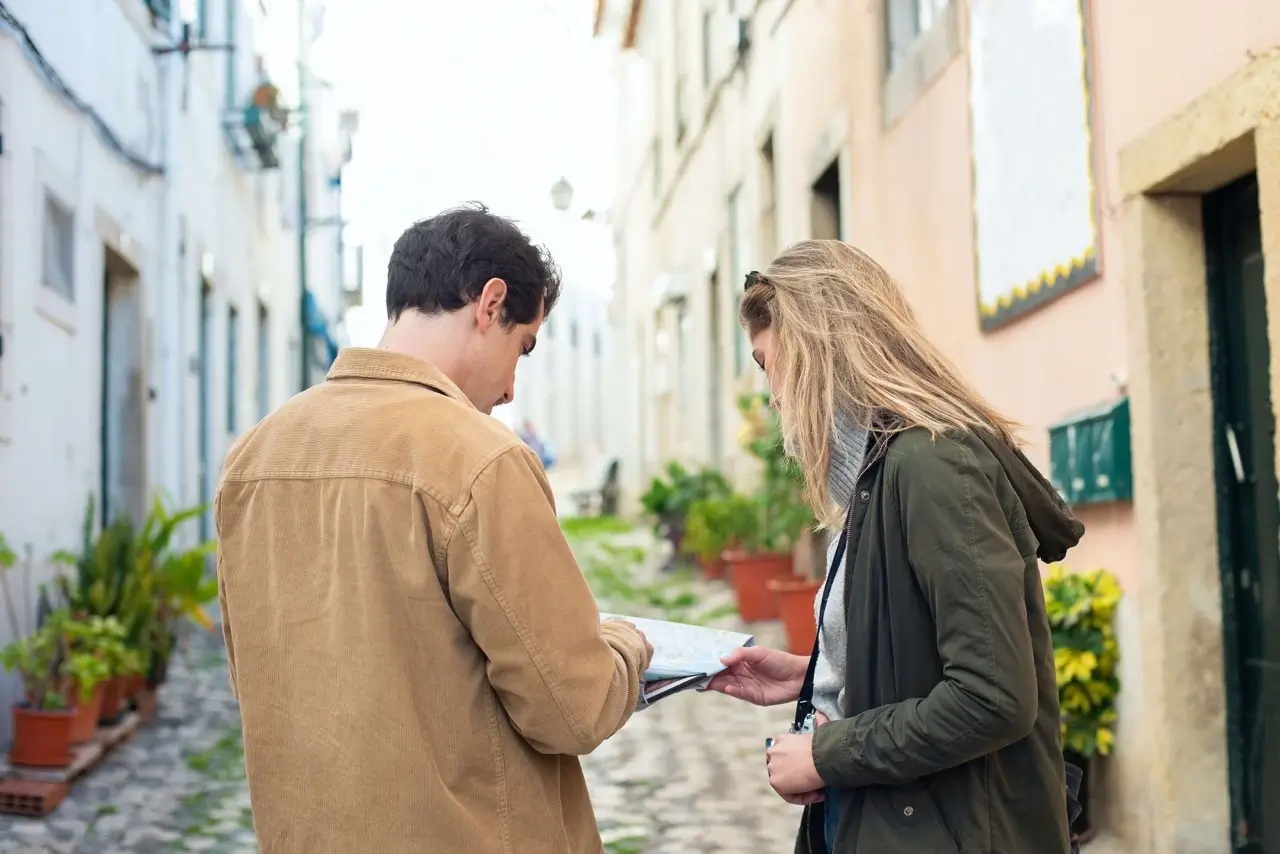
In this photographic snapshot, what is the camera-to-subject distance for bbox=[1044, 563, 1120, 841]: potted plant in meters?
4.48

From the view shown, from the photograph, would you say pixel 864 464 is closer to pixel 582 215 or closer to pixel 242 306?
pixel 242 306

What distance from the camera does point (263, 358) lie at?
49.3 ft

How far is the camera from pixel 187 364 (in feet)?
33.7

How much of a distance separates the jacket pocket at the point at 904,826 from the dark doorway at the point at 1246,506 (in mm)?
2484

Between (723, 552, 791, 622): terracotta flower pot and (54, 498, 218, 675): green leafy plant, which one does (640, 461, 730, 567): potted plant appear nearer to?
(723, 552, 791, 622): terracotta flower pot

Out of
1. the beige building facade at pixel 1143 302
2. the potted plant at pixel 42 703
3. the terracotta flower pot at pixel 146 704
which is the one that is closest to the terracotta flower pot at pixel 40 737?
the potted plant at pixel 42 703

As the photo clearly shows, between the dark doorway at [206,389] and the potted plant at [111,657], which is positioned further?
the dark doorway at [206,389]

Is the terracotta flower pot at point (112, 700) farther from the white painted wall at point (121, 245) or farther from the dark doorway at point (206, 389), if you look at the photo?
the dark doorway at point (206, 389)

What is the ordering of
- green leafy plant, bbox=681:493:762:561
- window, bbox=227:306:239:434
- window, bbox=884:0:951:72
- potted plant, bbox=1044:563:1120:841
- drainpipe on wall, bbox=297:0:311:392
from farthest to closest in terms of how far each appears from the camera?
drainpipe on wall, bbox=297:0:311:392, window, bbox=227:306:239:434, green leafy plant, bbox=681:493:762:561, window, bbox=884:0:951:72, potted plant, bbox=1044:563:1120:841

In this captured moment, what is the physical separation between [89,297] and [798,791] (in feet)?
22.0

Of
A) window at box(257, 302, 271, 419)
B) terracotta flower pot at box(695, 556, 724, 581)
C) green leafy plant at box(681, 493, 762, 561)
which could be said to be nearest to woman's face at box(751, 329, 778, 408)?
green leafy plant at box(681, 493, 762, 561)

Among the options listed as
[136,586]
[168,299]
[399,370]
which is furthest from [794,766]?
[168,299]

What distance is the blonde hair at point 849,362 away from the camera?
1895 mm

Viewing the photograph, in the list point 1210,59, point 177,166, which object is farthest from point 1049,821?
point 177,166
